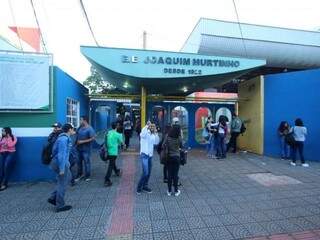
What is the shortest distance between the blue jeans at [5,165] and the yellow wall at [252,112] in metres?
9.88

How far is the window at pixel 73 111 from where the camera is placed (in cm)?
1034

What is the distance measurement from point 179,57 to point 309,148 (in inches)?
237

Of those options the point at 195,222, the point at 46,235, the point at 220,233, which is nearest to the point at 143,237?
the point at 195,222

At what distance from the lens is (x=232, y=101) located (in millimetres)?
15516

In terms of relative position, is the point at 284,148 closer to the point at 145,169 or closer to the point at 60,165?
the point at 145,169

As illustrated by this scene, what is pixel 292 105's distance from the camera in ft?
39.1

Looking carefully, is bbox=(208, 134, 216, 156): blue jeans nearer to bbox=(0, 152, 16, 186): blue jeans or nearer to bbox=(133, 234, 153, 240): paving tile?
bbox=(0, 152, 16, 186): blue jeans

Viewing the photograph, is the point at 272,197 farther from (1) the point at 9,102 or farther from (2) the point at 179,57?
(1) the point at 9,102

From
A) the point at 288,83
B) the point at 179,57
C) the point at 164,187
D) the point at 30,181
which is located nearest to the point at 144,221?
the point at 164,187

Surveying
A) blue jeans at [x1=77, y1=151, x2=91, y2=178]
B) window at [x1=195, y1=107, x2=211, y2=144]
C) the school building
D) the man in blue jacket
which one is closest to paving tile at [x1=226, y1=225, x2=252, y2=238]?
the man in blue jacket

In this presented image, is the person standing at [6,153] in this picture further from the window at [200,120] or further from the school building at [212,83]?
the window at [200,120]

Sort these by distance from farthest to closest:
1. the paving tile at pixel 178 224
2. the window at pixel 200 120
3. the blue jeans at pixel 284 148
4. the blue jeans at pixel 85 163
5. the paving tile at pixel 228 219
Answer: the window at pixel 200 120
the blue jeans at pixel 284 148
the blue jeans at pixel 85 163
the paving tile at pixel 228 219
the paving tile at pixel 178 224

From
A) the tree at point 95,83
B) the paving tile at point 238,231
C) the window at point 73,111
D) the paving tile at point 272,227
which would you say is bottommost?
the paving tile at point 238,231

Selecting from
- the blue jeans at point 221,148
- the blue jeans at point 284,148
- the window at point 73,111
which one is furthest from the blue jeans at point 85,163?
the blue jeans at point 284,148
